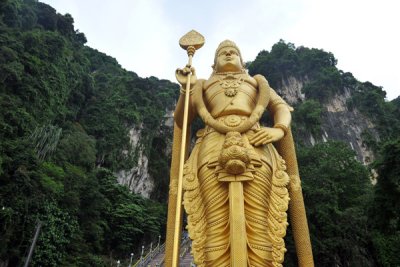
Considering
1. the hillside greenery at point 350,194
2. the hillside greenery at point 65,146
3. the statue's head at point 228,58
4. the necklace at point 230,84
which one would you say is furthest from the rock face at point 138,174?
the necklace at point 230,84

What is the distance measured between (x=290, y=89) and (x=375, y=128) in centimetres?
733

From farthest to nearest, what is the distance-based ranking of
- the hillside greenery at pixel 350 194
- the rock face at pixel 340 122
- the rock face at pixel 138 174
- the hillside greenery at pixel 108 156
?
the rock face at pixel 340 122 < the rock face at pixel 138 174 < the hillside greenery at pixel 108 156 < the hillside greenery at pixel 350 194

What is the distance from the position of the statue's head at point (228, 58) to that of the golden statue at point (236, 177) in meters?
0.01

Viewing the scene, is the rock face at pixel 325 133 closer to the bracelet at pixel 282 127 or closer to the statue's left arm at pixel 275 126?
the statue's left arm at pixel 275 126

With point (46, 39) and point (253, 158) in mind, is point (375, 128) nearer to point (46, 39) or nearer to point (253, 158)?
point (46, 39)

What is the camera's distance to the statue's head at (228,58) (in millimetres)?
4406

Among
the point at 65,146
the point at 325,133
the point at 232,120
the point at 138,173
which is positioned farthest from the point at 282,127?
the point at 325,133

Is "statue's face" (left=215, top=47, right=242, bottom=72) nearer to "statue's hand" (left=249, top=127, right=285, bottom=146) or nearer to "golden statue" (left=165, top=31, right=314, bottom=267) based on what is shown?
"golden statue" (left=165, top=31, right=314, bottom=267)

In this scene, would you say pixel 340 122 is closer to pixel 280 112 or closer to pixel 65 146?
pixel 65 146

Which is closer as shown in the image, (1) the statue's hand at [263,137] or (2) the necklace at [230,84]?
(1) the statue's hand at [263,137]

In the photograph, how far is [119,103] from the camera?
92.9ft

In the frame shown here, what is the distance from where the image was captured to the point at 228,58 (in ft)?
14.5

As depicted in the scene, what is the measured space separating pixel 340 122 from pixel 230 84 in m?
25.8

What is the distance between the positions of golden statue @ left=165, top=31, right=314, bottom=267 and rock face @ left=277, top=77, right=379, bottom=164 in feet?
69.0
